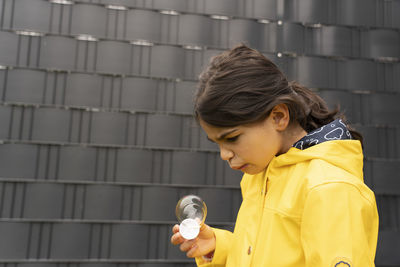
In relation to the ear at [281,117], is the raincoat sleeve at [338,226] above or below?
below

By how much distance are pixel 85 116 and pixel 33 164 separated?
479 millimetres

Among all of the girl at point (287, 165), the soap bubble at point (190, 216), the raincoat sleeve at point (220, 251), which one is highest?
the girl at point (287, 165)

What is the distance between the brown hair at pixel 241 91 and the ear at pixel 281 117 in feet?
0.05

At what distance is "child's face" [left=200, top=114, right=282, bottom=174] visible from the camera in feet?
2.39

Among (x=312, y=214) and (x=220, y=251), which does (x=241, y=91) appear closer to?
(x=312, y=214)

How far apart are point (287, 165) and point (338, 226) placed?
0.20 m

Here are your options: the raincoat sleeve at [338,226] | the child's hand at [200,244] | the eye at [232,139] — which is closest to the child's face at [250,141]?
the eye at [232,139]

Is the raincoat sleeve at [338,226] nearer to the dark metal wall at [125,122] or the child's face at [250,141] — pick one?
the child's face at [250,141]

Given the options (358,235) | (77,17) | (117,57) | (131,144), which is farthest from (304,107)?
(77,17)

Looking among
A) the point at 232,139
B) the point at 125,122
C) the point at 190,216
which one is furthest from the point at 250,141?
the point at 125,122

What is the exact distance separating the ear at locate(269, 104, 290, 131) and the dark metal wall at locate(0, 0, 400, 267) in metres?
1.72

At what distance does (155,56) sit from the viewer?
2.50 metres

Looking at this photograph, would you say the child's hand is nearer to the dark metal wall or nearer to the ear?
the ear

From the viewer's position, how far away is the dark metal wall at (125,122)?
2.29 m
